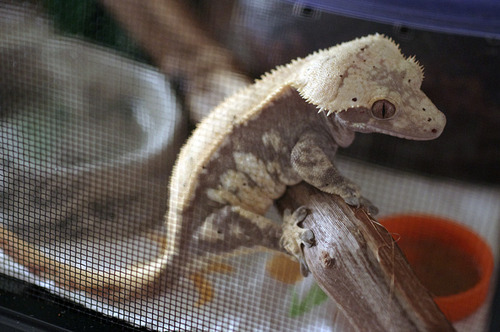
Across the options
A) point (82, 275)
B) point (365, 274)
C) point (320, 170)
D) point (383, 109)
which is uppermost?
point (383, 109)

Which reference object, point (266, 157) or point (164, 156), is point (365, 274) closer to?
point (266, 157)

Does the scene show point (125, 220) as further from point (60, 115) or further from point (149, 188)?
point (60, 115)

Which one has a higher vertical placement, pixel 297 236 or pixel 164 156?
pixel 164 156

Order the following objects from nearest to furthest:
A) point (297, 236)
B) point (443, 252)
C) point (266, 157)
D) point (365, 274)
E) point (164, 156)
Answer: point (365, 274) < point (297, 236) < point (266, 157) < point (443, 252) < point (164, 156)

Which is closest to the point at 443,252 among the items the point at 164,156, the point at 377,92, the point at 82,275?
the point at 377,92

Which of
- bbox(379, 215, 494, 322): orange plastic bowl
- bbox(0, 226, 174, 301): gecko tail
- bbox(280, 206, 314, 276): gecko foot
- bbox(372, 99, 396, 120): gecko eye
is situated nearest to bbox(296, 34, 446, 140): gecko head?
bbox(372, 99, 396, 120): gecko eye

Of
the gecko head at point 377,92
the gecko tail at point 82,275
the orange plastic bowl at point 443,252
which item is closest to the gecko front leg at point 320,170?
the gecko head at point 377,92

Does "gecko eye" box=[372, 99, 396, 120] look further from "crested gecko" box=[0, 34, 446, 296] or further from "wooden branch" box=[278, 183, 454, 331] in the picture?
"wooden branch" box=[278, 183, 454, 331]
